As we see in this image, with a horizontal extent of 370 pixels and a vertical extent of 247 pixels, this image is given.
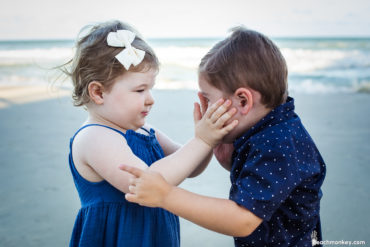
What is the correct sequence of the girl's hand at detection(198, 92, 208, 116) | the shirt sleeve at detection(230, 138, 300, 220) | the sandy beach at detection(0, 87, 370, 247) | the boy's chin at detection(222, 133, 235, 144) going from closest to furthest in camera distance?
the shirt sleeve at detection(230, 138, 300, 220) → the boy's chin at detection(222, 133, 235, 144) → the girl's hand at detection(198, 92, 208, 116) → the sandy beach at detection(0, 87, 370, 247)

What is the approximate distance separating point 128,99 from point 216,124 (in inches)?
13.3

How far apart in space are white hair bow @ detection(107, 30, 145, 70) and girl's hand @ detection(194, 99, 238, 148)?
31 centimetres

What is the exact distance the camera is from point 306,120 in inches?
161

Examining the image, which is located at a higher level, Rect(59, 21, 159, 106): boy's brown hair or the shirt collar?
Rect(59, 21, 159, 106): boy's brown hair

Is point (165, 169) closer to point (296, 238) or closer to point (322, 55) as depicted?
point (296, 238)

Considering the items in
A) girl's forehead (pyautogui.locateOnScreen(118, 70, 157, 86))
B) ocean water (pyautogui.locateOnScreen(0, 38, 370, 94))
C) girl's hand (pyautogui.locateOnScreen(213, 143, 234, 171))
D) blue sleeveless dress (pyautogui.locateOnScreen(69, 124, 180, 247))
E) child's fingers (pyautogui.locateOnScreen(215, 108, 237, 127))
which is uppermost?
girl's forehead (pyautogui.locateOnScreen(118, 70, 157, 86))

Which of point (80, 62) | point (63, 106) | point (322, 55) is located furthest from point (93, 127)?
point (322, 55)

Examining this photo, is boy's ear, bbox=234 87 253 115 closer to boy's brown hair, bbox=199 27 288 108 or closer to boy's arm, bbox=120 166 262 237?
boy's brown hair, bbox=199 27 288 108

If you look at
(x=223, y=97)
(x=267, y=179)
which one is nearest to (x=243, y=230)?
(x=267, y=179)

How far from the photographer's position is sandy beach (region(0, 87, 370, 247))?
221 cm

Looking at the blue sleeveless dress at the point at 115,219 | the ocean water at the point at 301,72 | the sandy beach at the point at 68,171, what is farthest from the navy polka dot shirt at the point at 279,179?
the ocean water at the point at 301,72

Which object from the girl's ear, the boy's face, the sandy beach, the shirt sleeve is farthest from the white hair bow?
the sandy beach

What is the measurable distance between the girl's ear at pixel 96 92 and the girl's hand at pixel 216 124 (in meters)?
0.37

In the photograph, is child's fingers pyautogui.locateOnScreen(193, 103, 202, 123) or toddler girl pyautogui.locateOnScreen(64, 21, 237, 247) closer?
toddler girl pyautogui.locateOnScreen(64, 21, 237, 247)
